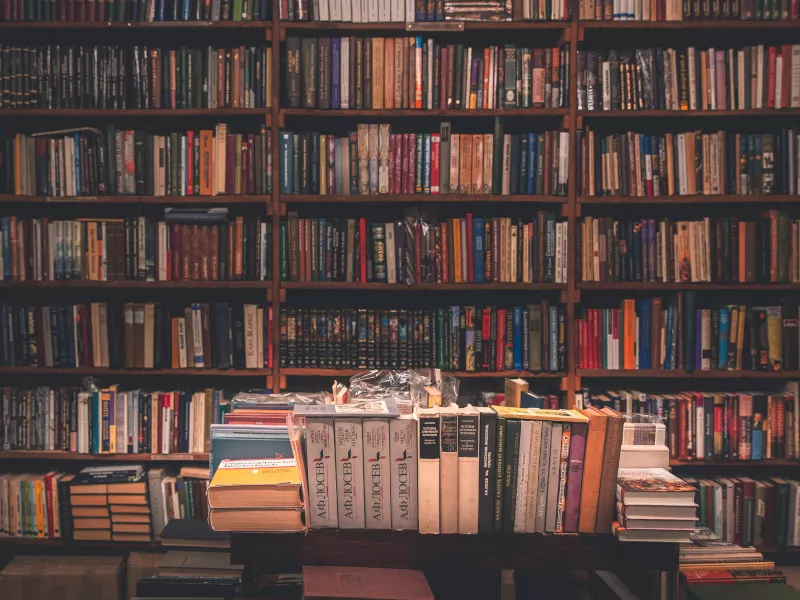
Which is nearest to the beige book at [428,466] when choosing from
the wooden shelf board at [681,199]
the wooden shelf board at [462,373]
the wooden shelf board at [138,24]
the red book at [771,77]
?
the wooden shelf board at [462,373]

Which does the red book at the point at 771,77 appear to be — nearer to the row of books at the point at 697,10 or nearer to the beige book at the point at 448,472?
the row of books at the point at 697,10

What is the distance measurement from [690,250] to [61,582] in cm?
278

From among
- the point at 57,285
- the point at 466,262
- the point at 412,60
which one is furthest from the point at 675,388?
the point at 57,285

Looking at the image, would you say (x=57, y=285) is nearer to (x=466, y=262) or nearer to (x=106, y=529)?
(x=106, y=529)

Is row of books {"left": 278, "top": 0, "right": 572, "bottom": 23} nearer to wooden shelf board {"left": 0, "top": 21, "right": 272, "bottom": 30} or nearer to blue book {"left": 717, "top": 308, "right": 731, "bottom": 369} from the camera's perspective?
wooden shelf board {"left": 0, "top": 21, "right": 272, "bottom": 30}

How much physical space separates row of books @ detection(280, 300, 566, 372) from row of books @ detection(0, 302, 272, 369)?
0.15 meters

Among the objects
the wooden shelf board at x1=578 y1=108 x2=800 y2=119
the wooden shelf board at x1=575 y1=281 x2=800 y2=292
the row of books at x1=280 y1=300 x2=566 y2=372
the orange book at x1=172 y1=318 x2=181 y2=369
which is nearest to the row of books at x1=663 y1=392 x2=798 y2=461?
the wooden shelf board at x1=575 y1=281 x2=800 y2=292

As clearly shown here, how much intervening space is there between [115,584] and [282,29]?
2.26m

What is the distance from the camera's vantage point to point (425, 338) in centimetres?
273

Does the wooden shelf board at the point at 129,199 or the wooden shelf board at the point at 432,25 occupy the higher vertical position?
the wooden shelf board at the point at 432,25

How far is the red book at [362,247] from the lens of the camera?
8.88 ft

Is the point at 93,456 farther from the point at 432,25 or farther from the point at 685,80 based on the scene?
the point at 685,80

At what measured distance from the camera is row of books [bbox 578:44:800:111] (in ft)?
8.70

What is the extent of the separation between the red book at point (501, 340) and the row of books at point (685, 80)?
0.89 meters
